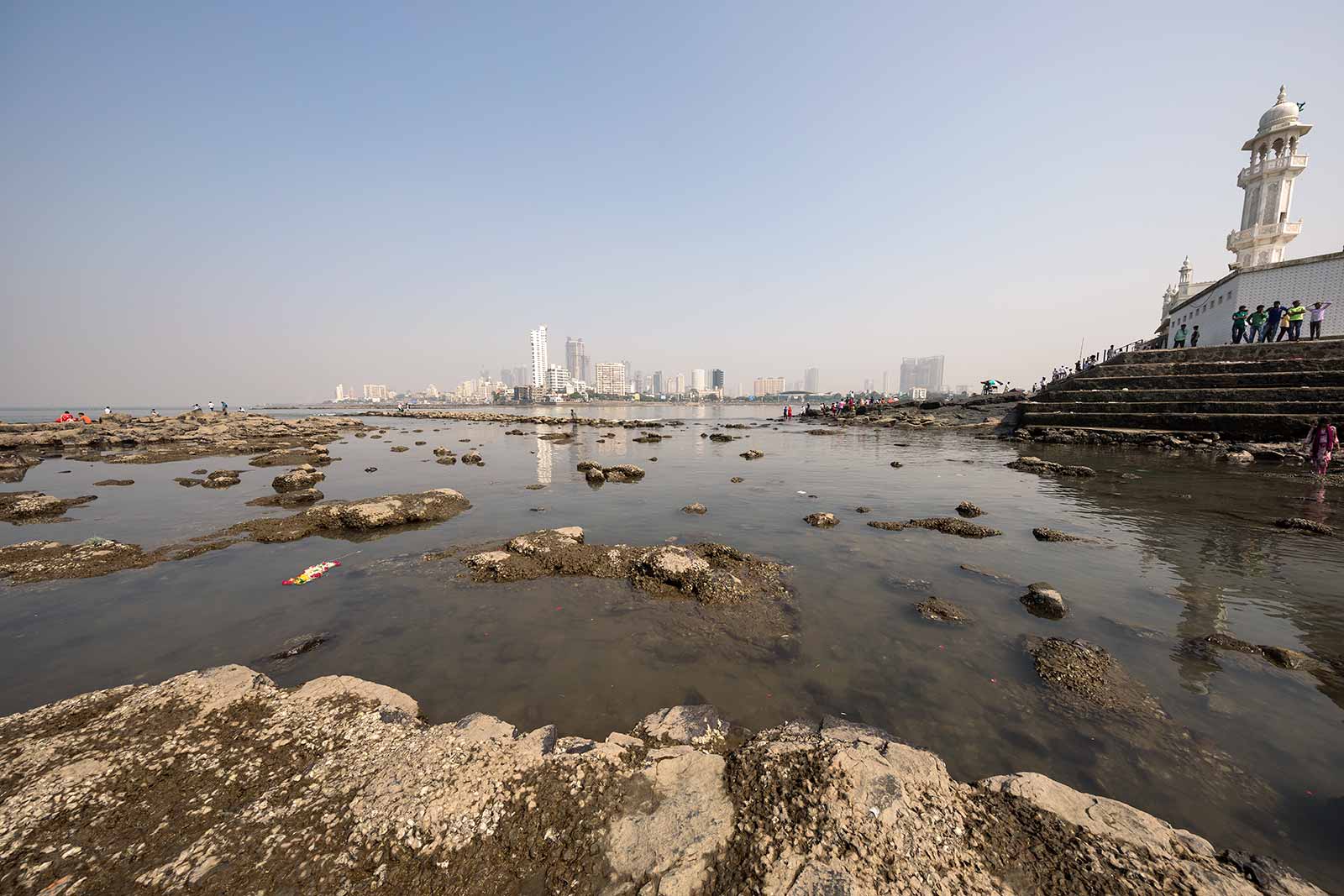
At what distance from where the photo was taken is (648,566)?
24.9 feet

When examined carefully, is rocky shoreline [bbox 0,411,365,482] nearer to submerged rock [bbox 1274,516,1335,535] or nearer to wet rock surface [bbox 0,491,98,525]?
wet rock surface [bbox 0,491,98,525]

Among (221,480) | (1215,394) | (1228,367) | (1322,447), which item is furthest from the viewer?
(1228,367)

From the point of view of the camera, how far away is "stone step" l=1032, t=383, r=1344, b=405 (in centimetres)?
2095

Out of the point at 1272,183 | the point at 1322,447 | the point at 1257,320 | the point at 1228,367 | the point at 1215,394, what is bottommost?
the point at 1322,447

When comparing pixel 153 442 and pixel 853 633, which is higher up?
pixel 153 442

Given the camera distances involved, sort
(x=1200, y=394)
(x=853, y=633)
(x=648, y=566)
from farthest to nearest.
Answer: (x=1200, y=394) → (x=648, y=566) → (x=853, y=633)

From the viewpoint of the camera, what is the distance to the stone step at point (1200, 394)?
68.7 ft

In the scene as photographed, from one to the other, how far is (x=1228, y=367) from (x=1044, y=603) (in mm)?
33080

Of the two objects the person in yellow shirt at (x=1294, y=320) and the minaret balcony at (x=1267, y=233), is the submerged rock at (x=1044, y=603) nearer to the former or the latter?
the person in yellow shirt at (x=1294, y=320)

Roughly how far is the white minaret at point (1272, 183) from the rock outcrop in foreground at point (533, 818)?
59.5 meters

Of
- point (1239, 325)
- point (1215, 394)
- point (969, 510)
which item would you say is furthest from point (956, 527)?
point (1239, 325)

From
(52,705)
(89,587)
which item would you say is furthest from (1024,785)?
(89,587)

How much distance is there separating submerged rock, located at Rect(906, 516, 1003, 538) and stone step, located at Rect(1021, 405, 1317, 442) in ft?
78.9

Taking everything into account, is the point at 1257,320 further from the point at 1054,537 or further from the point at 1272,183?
the point at 1054,537
